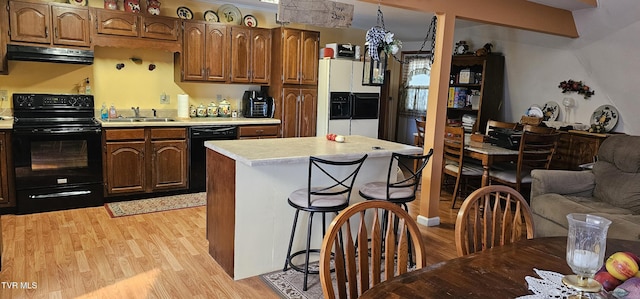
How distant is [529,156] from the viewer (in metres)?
4.41

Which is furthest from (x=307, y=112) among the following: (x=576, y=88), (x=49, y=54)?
(x=576, y=88)

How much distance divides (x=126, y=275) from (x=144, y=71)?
2.94 meters

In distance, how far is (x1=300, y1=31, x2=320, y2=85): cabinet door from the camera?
18.7 feet

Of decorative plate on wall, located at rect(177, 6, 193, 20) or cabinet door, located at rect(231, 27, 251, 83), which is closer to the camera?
decorative plate on wall, located at rect(177, 6, 193, 20)

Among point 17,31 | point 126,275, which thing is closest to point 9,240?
point 126,275

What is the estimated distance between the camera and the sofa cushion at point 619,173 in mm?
3432

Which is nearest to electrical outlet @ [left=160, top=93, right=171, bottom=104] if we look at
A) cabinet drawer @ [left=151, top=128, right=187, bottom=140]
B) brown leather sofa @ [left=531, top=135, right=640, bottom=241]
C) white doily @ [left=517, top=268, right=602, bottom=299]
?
cabinet drawer @ [left=151, top=128, right=187, bottom=140]

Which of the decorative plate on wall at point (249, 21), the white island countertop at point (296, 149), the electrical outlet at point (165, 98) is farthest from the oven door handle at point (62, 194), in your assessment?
the decorative plate on wall at point (249, 21)

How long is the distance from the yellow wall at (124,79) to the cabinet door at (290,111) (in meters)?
0.76

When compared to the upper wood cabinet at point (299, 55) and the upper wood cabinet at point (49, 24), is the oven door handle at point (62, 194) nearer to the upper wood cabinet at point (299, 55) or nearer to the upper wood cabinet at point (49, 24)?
the upper wood cabinet at point (49, 24)

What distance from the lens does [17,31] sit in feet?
13.6

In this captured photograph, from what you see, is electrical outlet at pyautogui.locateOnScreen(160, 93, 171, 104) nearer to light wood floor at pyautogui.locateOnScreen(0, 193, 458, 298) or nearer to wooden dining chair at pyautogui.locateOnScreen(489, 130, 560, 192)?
light wood floor at pyautogui.locateOnScreen(0, 193, 458, 298)

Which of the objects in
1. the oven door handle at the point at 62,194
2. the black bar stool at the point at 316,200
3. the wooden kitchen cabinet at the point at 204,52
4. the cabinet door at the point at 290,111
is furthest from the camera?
the cabinet door at the point at 290,111

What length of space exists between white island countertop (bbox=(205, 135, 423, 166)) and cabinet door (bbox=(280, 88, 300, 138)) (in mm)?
1952
